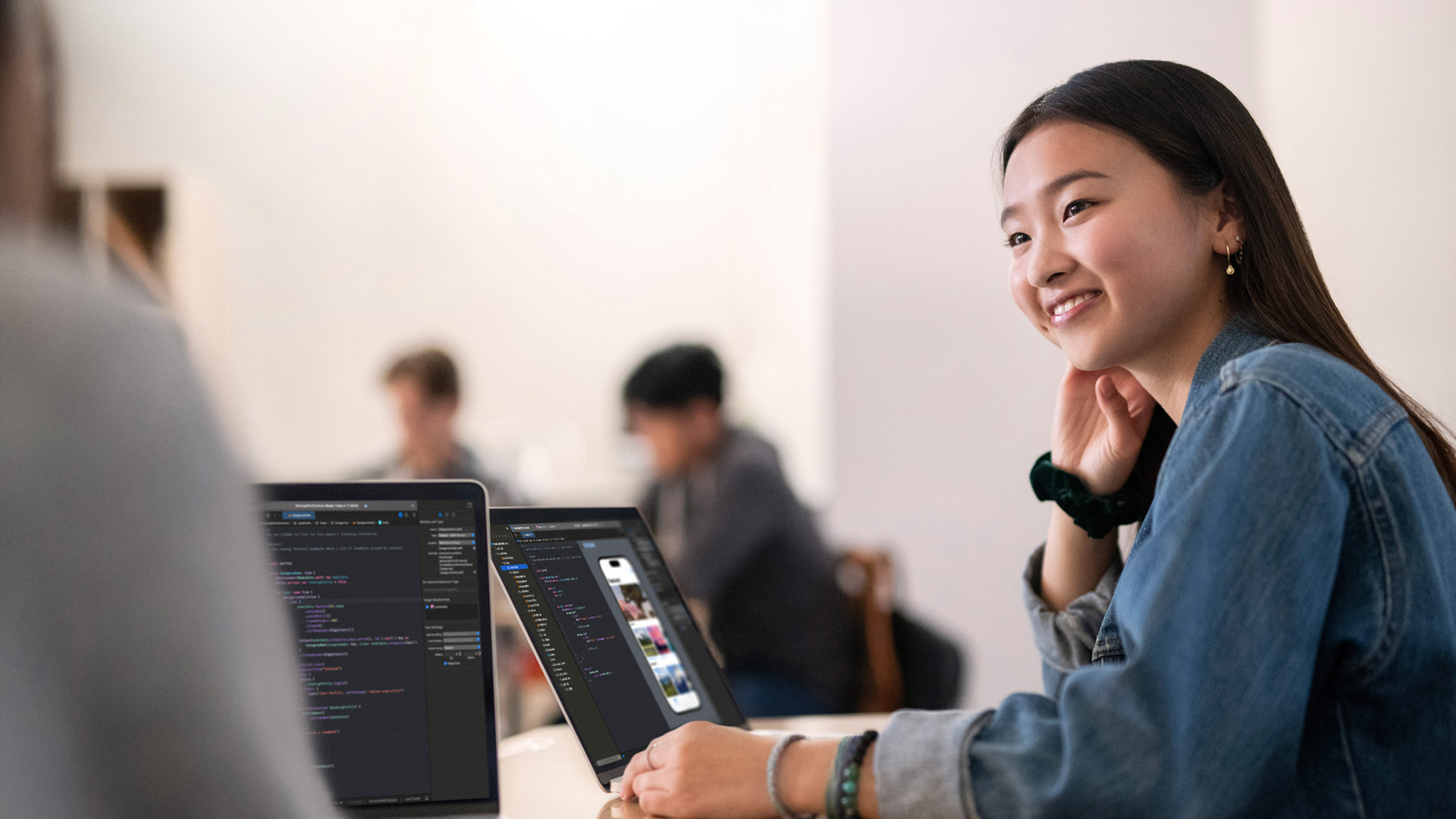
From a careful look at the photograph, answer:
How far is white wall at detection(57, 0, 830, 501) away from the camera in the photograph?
14.8 feet

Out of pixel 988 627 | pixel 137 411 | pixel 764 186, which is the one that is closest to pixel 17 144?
pixel 137 411

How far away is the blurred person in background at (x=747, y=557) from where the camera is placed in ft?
8.26

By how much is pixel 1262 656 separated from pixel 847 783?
28cm

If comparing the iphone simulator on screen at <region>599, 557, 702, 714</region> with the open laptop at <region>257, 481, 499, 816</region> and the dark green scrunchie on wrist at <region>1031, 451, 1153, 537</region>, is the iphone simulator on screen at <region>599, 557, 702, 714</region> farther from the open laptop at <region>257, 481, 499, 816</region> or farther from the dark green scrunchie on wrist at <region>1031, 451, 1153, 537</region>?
the dark green scrunchie on wrist at <region>1031, 451, 1153, 537</region>

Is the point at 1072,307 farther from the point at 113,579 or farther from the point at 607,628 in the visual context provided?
the point at 113,579

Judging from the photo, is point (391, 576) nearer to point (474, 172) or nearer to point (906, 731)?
point (906, 731)

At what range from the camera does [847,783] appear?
69 centimetres

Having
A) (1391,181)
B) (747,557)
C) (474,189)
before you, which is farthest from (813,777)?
(474,189)

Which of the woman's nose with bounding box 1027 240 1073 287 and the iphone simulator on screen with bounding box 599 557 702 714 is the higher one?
the woman's nose with bounding box 1027 240 1073 287

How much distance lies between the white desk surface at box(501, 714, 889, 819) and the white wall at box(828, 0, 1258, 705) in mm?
1347

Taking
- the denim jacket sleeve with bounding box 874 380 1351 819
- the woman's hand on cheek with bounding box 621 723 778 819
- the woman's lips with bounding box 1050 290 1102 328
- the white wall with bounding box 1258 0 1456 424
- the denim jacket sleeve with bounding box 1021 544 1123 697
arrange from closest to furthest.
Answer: the denim jacket sleeve with bounding box 874 380 1351 819 < the woman's hand on cheek with bounding box 621 723 778 819 < the woman's lips with bounding box 1050 290 1102 328 < the denim jacket sleeve with bounding box 1021 544 1123 697 < the white wall with bounding box 1258 0 1456 424

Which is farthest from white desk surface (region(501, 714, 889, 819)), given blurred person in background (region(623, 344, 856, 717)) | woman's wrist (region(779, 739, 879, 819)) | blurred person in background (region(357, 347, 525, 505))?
blurred person in background (region(357, 347, 525, 505))

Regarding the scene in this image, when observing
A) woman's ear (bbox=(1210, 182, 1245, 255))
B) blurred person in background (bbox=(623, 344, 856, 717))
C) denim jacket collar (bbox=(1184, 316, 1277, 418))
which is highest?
woman's ear (bbox=(1210, 182, 1245, 255))

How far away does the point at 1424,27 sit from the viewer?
1.85 metres
